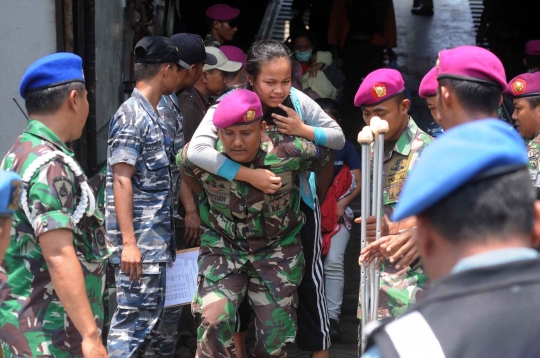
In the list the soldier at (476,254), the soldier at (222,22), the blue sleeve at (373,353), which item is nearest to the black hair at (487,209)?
the soldier at (476,254)

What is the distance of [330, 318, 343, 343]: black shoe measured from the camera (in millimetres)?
5570

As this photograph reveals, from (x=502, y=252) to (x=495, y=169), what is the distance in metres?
0.16

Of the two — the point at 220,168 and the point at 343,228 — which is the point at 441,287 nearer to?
the point at 220,168

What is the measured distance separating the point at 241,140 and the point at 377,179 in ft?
3.02

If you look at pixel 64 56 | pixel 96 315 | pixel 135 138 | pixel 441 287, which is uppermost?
pixel 441 287

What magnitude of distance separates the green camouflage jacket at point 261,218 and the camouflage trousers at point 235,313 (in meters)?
0.06

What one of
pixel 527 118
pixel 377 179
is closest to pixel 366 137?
pixel 377 179

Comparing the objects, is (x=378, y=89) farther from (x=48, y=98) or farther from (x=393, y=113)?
→ (x=48, y=98)

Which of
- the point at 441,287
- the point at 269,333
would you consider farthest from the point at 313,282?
the point at 441,287

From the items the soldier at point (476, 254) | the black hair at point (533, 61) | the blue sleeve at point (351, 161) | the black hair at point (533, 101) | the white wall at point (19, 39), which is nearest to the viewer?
the soldier at point (476, 254)

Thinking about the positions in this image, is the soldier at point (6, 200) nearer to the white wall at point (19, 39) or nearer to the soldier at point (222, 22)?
the white wall at point (19, 39)

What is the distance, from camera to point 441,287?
1519mm

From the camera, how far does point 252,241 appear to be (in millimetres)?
4199

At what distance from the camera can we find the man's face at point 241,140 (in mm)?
4023
